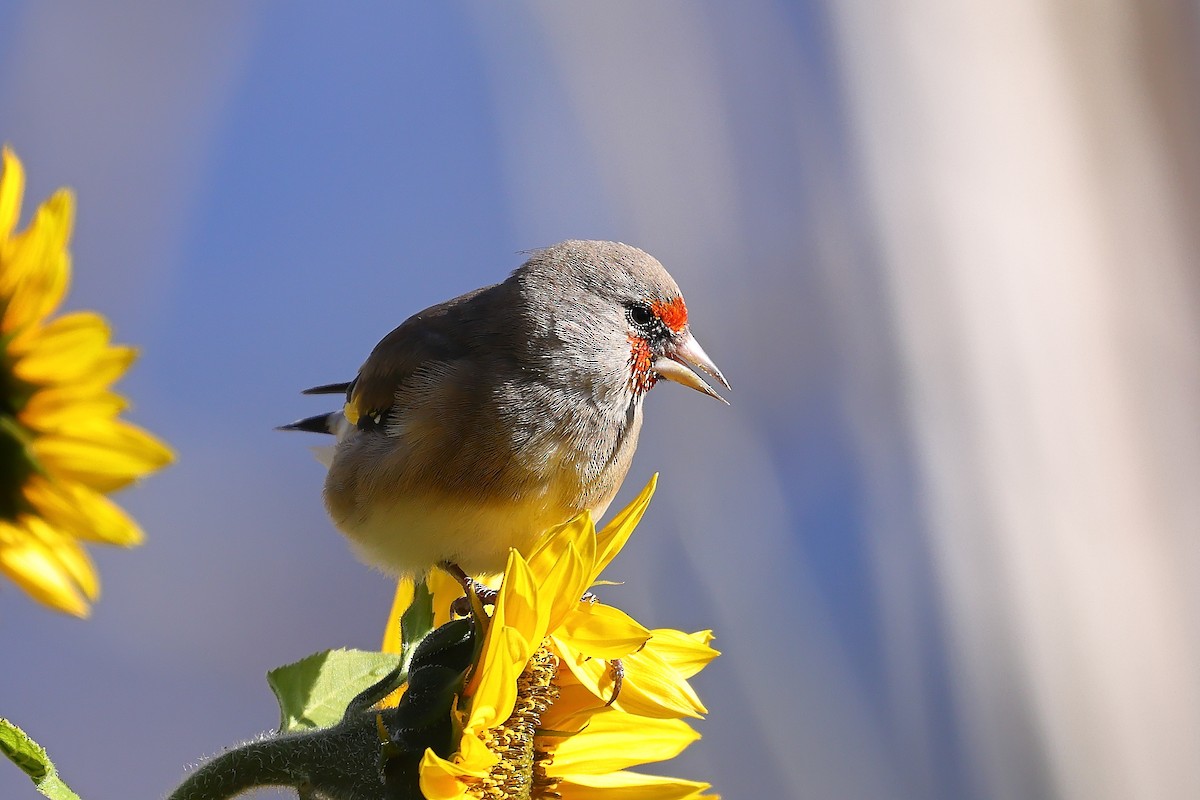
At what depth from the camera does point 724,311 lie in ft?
12.1

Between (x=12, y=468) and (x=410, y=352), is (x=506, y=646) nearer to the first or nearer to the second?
(x=12, y=468)

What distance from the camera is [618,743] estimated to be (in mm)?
1052

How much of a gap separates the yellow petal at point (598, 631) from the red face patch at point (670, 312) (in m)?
0.65

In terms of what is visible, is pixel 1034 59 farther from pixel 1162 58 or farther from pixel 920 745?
pixel 920 745

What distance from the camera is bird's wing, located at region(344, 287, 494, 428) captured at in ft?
4.93

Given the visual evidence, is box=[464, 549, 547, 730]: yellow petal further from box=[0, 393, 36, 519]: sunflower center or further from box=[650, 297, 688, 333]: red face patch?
box=[650, 297, 688, 333]: red face patch

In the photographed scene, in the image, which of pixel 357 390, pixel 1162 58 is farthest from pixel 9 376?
pixel 1162 58

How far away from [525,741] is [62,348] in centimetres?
65

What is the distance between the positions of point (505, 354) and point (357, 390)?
0.82 feet

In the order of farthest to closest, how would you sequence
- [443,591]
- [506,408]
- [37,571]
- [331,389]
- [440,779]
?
1. [331,389]
2. [506,408]
3. [443,591]
4. [440,779]
5. [37,571]

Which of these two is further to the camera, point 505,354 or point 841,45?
point 841,45

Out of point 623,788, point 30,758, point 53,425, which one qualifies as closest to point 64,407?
point 53,425

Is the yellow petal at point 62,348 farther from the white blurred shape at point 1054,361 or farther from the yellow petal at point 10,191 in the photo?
the white blurred shape at point 1054,361

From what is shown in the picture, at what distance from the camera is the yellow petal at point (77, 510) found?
40 centimetres
